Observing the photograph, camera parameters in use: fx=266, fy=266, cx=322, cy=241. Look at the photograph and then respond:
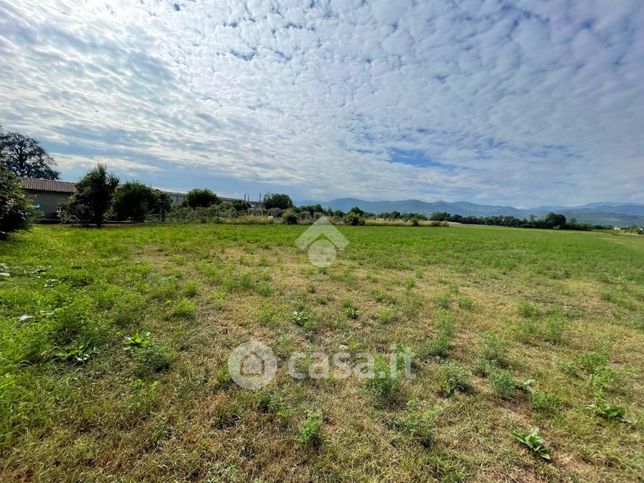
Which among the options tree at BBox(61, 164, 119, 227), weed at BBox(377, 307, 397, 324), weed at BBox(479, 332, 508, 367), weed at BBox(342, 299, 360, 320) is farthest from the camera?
tree at BBox(61, 164, 119, 227)

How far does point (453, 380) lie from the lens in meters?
3.15

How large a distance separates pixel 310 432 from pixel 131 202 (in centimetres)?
3156

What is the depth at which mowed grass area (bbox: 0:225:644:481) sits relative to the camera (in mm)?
2084

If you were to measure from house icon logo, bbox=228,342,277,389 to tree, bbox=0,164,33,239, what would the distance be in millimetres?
12518

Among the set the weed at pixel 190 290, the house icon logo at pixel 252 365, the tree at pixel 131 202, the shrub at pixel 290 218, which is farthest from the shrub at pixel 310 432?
the shrub at pixel 290 218

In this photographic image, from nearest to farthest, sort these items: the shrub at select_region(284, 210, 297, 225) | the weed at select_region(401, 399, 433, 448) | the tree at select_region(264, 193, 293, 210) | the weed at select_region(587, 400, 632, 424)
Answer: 1. the weed at select_region(401, 399, 433, 448)
2. the weed at select_region(587, 400, 632, 424)
3. the shrub at select_region(284, 210, 297, 225)
4. the tree at select_region(264, 193, 293, 210)

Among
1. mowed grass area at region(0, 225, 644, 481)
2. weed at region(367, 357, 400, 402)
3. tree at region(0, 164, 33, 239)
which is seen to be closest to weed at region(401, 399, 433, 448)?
mowed grass area at region(0, 225, 644, 481)

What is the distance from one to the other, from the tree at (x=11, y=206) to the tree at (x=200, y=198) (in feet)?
120

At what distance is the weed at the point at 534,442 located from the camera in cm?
226

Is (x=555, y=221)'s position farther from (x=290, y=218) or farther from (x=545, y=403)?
(x=545, y=403)

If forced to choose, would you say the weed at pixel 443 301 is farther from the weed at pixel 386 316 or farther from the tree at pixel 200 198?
the tree at pixel 200 198

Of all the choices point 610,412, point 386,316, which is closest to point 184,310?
point 386,316

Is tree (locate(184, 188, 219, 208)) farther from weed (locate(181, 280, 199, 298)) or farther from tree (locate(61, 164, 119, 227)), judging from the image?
weed (locate(181, 280, 199, 298))

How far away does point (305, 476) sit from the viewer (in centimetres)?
200
